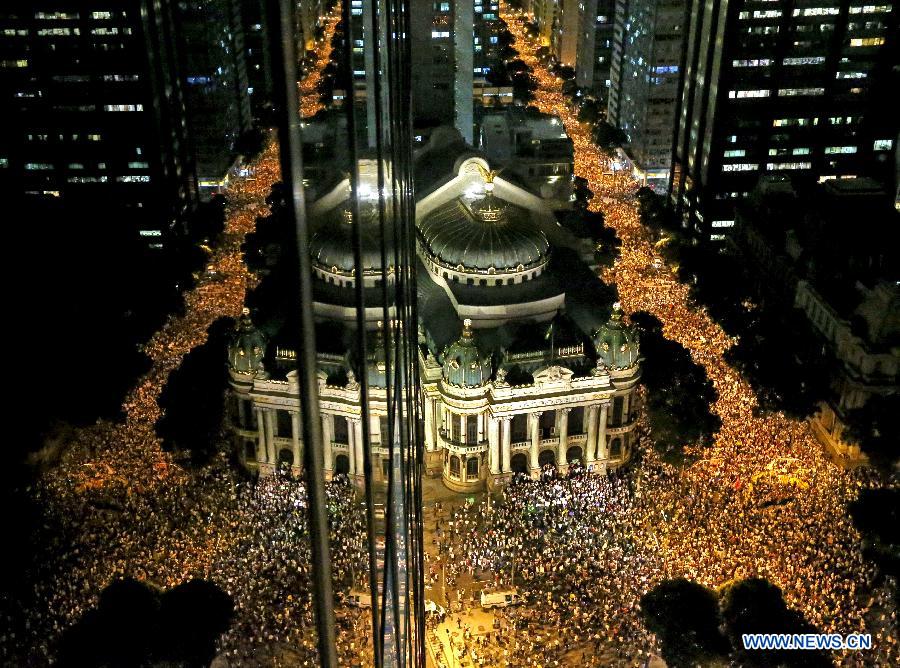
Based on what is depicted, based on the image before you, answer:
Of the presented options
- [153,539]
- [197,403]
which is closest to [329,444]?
[153,539]

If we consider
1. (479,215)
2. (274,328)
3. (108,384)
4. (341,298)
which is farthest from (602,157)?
(341,298)

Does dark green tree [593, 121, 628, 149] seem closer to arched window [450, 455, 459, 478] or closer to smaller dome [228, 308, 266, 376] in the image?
arched window [450, 455, 459, 478]

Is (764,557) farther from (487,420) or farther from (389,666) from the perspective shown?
(389,666)

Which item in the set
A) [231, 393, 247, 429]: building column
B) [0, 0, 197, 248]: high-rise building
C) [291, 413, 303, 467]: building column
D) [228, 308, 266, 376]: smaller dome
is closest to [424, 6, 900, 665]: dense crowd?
[291, 413, 303, 467]: building column

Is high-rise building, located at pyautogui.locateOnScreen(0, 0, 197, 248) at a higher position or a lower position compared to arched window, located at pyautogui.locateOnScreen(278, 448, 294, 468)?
higher

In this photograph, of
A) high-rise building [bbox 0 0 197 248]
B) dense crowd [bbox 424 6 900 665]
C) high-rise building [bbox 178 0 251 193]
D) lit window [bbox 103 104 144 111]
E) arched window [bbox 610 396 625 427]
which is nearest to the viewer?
dense crowd [bbox 424 6 900 665]

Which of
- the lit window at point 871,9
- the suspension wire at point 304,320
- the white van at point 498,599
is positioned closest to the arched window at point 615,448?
the white van at point 498,599
